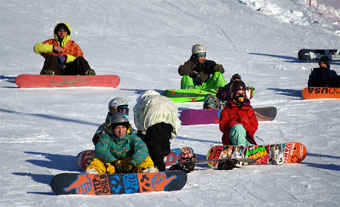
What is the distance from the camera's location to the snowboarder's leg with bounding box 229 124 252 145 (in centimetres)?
604

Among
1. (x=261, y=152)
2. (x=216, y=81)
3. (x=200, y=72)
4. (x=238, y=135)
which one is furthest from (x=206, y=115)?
(x=261, y=152)

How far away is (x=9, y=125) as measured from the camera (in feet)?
27.2

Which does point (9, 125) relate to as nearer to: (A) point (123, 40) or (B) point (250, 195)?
(B) point (250, 195)

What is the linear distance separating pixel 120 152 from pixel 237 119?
1.61 metres

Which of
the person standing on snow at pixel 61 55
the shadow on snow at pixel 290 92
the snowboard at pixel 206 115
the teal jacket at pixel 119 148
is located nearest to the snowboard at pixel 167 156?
the teal jacket at pixel 119 148

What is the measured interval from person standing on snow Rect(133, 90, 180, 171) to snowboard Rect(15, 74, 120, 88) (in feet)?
22.1

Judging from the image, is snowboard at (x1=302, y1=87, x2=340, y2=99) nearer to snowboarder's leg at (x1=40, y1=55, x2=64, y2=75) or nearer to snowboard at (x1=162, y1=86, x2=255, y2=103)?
snowboard at (x1=162, y1=86, x2=255, y2=103)

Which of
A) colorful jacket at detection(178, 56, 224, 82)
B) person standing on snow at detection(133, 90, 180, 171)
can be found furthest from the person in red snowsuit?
colorful jacket at detection(178, 56, 224, 82)

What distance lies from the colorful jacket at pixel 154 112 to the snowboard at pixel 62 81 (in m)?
6.66

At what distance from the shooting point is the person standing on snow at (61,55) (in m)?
12.0

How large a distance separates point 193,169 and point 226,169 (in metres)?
0.37

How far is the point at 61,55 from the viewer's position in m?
12.1

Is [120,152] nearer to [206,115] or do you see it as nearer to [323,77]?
[206,115]

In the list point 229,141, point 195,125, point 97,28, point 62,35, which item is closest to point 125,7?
point 97,28
